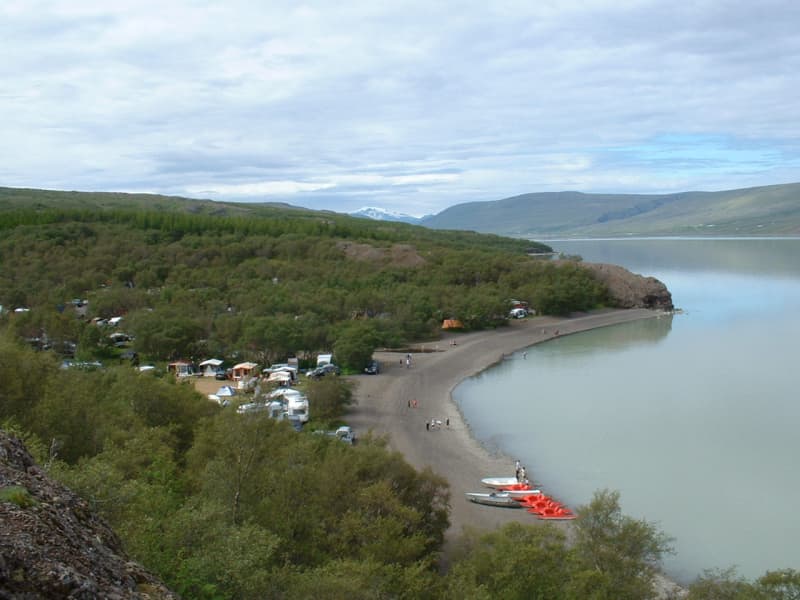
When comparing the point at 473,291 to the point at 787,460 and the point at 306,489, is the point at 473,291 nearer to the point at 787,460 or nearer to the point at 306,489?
the point at 787,460

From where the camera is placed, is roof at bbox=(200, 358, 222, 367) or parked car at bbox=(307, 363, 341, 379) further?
roof at bbox=(200, 358, 222, 367)

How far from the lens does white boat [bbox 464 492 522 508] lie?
73.2 feet

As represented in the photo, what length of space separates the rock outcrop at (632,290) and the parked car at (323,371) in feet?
128

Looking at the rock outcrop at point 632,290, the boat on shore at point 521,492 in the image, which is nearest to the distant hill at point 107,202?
the rock outcrop at point 632,290

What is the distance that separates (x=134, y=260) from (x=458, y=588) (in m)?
65.6

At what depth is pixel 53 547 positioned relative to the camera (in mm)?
5352

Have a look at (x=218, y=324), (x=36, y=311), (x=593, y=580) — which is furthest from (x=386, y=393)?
(x=593, y=580)

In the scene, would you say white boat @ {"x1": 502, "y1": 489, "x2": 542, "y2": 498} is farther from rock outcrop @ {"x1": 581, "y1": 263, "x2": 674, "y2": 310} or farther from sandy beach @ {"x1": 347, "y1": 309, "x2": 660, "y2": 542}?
rock outcrop @ {"x1": 581, "y1": 263, "x2": 674, "y2": 310}

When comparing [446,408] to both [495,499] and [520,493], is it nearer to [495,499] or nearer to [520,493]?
[520,493]

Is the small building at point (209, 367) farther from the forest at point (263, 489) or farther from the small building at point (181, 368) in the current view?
the forest at point (263, 489)

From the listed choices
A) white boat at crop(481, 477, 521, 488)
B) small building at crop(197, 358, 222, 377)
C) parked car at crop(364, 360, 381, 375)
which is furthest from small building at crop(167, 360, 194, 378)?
white boat at crop(481, 477, 521, 488)

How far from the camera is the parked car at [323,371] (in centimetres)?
3876

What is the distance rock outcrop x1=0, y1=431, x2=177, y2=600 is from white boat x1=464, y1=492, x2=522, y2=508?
17059 mm

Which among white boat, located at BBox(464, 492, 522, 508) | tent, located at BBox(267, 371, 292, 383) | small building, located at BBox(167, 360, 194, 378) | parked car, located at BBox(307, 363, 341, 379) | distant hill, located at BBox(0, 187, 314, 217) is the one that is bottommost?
white boat, located at BBox(464, 492, 522, 508)
